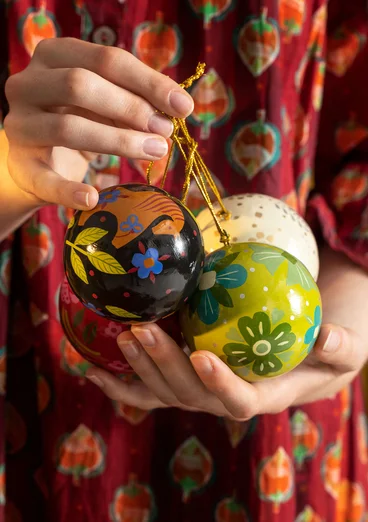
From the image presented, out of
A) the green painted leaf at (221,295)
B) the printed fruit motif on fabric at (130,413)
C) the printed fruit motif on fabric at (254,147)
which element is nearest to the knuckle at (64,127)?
the green painted leaf at (221,295)

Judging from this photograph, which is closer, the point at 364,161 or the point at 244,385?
the point at 244,385

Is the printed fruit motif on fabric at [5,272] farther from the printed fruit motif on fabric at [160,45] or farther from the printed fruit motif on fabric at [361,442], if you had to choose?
the printed fruit motif on fabric at [361,442]

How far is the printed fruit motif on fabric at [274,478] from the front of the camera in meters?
0.69

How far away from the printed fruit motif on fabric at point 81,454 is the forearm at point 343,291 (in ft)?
1.23

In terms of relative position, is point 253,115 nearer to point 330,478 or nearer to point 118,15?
point 118,15

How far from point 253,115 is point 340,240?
241 mm

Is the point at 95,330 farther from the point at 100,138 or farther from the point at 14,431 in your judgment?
the point at 14,431

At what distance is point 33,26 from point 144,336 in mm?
450

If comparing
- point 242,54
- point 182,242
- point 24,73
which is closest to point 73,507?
point 182,242

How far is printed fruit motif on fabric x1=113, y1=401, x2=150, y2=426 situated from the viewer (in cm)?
73

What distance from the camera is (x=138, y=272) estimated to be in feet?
1.46

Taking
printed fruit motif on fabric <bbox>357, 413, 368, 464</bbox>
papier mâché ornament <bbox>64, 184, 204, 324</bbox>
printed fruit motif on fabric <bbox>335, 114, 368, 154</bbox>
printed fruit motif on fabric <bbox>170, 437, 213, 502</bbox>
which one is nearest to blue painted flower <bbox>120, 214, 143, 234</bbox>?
papier mâché ornament <bbox>64, 184, 204, 324</bbox>

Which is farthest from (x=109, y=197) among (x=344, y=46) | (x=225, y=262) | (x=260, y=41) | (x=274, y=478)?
(x=344, y=46)

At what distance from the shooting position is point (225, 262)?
0.49m
